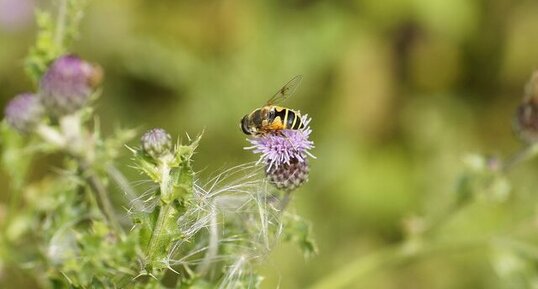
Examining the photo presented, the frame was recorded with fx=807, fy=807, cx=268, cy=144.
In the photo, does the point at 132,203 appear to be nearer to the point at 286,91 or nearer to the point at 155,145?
the point at 155,145

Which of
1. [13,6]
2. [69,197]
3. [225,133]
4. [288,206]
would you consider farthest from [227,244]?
[13,6]

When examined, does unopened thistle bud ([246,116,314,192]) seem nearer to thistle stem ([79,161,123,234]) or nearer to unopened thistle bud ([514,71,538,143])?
thistle stem ([79,161,123,234])

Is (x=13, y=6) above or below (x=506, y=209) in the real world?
above

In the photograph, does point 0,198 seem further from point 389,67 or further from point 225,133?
point 389,67

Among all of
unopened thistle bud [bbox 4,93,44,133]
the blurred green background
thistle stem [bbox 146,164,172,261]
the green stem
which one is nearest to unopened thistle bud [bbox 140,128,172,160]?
thistle stem [bbox 146,164,172,261]

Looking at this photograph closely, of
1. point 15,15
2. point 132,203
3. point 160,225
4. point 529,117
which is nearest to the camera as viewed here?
point 160,225

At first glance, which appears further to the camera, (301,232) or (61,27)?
(61,27)

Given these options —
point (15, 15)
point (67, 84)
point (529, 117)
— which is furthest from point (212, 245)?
point (15, 15)

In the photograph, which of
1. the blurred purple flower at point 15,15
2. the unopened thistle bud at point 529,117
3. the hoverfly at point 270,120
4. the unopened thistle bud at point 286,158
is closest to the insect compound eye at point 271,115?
the hoverfly at point 270,120
